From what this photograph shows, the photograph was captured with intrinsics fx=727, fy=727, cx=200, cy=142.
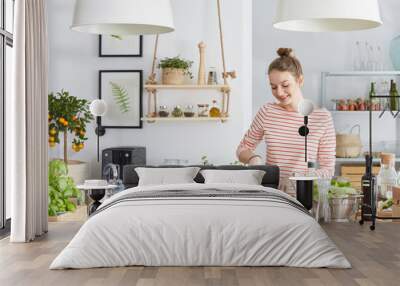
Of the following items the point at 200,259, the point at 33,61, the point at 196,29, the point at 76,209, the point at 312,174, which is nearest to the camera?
the point at 200,259

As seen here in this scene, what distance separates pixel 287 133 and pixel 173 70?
150 cm

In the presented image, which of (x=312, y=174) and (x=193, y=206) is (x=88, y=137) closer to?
(x=312, y=174)

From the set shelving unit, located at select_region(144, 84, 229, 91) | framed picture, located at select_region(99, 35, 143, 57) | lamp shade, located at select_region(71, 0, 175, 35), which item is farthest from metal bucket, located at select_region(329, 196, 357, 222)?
lamp shade, located at select_region(71, 0, 175, 35)

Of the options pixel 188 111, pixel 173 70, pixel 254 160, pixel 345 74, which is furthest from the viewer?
pixel 345 74

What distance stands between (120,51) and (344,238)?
11.7 feet

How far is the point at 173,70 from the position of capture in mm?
8328

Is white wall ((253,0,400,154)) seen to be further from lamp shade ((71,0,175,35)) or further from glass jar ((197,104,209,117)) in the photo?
lamp shade ((71,0,175,35))

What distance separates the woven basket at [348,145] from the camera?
9570 millimetres

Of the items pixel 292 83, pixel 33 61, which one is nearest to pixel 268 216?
pixel 33 61

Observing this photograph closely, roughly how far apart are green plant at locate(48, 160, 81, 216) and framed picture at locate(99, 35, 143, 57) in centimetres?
151

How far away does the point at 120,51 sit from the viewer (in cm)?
852

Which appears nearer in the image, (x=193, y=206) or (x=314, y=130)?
(x=193, y=206)

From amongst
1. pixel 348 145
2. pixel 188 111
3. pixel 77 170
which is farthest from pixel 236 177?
pixel 348 145

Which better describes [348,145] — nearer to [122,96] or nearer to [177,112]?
[177,112]
